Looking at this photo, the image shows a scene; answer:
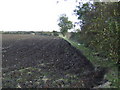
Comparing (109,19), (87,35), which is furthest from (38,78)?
(109,19)

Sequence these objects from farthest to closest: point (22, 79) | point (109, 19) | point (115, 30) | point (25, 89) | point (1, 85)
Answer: point (22, 79)
point (1, 85)
point (25, 89)
point (109, 19)
point (115, 30)

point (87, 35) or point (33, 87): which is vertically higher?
point (87, 35)

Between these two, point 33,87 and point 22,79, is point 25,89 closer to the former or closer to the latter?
point 33,87

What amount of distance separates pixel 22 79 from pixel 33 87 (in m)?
1.38

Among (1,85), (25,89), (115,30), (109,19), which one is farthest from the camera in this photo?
(1,85)

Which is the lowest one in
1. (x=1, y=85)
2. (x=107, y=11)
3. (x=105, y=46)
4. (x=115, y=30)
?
(x=1, y=85)

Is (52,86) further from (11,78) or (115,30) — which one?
(115,30)

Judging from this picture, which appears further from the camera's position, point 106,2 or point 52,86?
point 52,86

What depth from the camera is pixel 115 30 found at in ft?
20.5

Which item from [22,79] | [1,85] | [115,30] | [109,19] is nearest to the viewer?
[115,30]

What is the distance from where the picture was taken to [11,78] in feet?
30.0

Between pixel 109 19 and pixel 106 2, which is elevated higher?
pixel 106 2

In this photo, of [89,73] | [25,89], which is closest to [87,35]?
[89,73]

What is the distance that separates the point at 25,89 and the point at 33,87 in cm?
35
